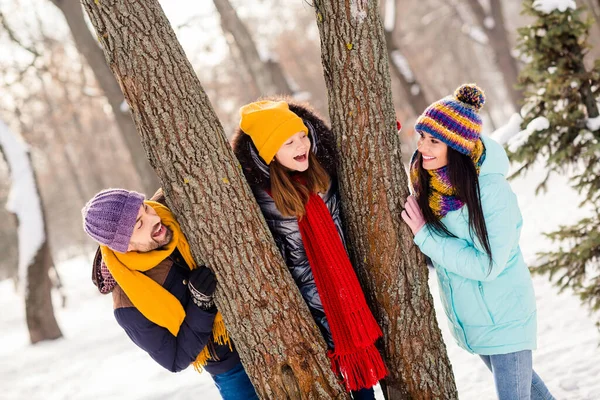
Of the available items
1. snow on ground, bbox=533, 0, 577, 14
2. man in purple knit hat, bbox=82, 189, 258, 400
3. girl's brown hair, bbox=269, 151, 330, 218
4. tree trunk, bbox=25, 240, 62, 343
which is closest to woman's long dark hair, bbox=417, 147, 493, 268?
girl's brown hair, bbox=269, 151, 330, 218

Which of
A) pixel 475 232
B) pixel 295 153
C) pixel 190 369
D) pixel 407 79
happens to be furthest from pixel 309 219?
pixel 407 79

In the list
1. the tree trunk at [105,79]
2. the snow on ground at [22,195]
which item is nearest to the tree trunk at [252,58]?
the tree trunk at [105,79]

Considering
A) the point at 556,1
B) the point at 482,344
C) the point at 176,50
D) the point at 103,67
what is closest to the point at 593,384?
the point at 482,344

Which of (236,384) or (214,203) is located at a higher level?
(214,203)

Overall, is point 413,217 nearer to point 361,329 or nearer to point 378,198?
point 378,198

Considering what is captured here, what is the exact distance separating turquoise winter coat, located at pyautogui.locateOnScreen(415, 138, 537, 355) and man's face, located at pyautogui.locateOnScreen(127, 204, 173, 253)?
1298 millimetres

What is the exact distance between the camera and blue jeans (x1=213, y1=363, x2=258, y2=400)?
2.86m

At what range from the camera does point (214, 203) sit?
2381 mm

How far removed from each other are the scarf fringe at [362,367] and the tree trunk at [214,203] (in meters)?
0.08

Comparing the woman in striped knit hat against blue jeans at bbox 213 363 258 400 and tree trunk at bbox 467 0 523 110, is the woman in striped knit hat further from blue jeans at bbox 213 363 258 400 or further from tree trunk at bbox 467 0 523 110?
tree trunk at bbox 467 0 523 110

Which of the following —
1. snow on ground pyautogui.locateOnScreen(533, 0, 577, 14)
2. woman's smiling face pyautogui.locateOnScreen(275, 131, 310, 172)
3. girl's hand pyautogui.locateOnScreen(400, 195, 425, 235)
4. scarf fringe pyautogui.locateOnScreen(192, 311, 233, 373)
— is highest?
snow on ground pyautogui.locateOnScreen(533, 0, 577, 14)

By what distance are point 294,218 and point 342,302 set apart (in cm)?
50

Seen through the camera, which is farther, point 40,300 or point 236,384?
point 40,300

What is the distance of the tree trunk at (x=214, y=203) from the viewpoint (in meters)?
2.28
